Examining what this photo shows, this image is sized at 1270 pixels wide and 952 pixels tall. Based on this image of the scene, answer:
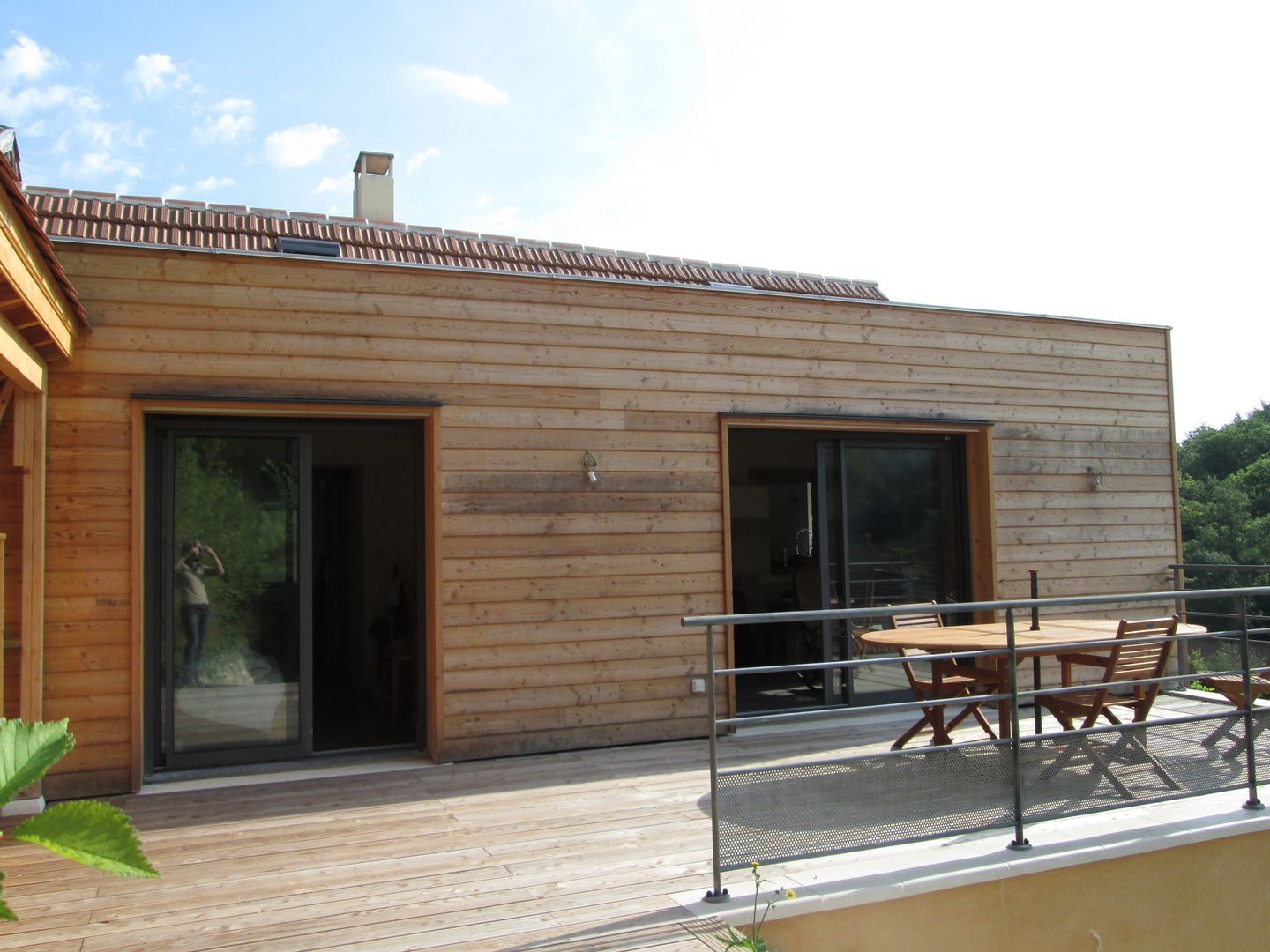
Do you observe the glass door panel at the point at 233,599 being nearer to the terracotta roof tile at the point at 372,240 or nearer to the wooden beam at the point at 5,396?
the wooden beam at the point at 5,396

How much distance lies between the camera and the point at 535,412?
19.2ft

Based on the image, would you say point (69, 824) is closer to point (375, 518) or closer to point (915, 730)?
point (915, 730)

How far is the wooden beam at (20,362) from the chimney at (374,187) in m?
8.39

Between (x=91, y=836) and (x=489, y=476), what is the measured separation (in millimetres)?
4259

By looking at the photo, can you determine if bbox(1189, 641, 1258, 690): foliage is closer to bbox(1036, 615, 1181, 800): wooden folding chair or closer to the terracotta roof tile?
bbox(1036, 615, 1181, 800): wooden folding chair

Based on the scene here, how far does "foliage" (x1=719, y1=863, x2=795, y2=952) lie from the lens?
3021 millimetres

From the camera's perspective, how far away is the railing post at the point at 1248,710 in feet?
14.4

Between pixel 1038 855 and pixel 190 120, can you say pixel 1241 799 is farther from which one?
pixel 190 120

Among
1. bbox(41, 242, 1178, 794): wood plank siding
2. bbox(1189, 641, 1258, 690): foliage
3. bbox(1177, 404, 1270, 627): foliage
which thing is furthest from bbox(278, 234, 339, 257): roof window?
bbox(1177, 404, 1270, 627): foliage

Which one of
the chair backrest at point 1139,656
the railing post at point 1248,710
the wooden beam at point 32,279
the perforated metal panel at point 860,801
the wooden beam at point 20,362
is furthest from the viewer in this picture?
the chair backrest at point 1139,656

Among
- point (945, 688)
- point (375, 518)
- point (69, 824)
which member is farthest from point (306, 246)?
point (69, 824)

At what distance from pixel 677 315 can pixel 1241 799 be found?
157 inches

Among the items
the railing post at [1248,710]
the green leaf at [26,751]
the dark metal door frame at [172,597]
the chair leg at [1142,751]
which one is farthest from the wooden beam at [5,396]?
the railing post at [1248,710]

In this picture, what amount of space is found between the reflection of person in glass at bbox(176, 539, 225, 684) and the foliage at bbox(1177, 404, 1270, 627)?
92.9ft
